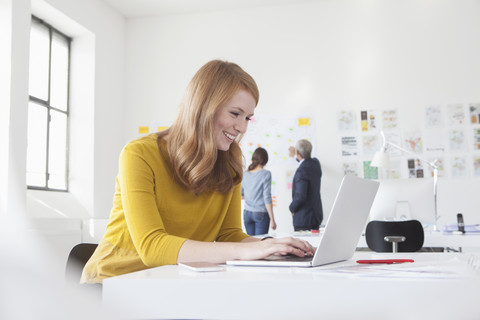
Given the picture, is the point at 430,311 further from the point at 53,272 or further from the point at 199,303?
the point at 53,272

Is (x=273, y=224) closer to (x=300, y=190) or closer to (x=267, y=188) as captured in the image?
(x=267, y=188)

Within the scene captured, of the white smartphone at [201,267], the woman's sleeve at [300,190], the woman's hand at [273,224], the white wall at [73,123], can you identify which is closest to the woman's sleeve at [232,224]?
the white smartphone at [201,267]

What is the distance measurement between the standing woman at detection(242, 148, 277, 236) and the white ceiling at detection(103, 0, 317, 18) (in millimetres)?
1872

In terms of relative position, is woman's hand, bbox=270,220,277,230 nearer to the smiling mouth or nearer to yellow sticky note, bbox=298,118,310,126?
yellow sticky note, bbox=298,118,310,126

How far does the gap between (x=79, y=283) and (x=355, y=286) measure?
88 cm

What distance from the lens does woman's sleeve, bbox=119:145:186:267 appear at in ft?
3.85

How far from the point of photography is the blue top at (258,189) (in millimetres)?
5078

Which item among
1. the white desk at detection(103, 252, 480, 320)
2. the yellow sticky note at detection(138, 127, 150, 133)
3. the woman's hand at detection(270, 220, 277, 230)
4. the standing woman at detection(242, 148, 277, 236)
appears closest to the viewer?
the white desk at detection(103, 252, 480, 320)

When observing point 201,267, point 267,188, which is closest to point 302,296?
point 201,267

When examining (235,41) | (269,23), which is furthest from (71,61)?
(269,23)

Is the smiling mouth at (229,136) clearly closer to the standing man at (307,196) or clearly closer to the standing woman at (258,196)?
the standing man at (307,196)

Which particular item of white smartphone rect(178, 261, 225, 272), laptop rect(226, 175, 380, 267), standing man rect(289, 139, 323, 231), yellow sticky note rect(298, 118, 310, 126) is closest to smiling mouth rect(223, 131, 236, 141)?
laptop rect(226, 175, 380, 267)

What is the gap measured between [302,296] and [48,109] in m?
4.69

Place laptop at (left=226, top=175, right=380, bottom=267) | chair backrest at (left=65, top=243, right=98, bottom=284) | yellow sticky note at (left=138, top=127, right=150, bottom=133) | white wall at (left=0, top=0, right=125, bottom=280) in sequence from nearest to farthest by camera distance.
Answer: laptop at (left=226, top=175, right=380, bottom=267), chair backrest at (left=65, top=243, right=98, bottom=284), white wall at (left=0, top=0, right=125, bottom=280), yellow sticky note at (left=138, top=127, right=150, bottom=133)
